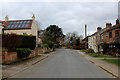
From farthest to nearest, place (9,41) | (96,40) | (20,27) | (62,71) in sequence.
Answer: (20,27) → (96,40) → (9,41) → (62,71)

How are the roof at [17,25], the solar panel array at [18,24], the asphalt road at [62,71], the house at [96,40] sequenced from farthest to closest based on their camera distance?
the solar panel array at [18,24], the roof at [17,25], the house at [96,40], the asphalt road at [62,71]

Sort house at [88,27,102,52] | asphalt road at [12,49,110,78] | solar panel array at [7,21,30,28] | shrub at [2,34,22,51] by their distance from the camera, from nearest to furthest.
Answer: asphalt road at [12,49,110,78], shrub at [2,34,22,51], house at [88,27,102,52], solar panel array at [7,21,30,28]

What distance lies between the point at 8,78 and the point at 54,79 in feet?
8.97

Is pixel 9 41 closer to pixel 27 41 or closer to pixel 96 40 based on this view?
pixel 27 41

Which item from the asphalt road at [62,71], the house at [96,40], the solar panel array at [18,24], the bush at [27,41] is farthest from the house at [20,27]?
the asphalt road at [62,71]

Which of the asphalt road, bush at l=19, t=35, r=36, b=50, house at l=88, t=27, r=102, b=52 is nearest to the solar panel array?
bush at l=19, t=35, r=36, b=50

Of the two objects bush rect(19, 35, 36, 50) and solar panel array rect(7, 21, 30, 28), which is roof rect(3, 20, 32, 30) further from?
bush rect(19, 35, 36, 50)

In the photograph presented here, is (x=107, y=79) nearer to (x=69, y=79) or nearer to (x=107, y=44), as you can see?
(x=69, y=79)

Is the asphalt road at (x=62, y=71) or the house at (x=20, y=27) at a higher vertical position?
the house at (x=20, y=27)

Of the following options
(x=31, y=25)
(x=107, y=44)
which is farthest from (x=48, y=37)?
(x=107, y=44)

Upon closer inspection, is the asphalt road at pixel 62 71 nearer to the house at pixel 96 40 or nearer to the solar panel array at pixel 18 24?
the house at pixel 96 40

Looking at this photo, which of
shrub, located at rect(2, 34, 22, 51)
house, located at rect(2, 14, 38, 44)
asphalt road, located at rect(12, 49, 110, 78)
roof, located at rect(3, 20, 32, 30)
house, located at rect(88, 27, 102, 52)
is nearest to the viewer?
asphalt road, located at rect(12, 49, 110, 78)

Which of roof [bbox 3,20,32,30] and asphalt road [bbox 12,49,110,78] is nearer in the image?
asphalt road [bbox 12,49,110,78]

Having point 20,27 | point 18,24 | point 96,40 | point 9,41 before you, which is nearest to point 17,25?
point 18,24
